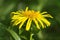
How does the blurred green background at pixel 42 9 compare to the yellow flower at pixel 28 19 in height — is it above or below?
below

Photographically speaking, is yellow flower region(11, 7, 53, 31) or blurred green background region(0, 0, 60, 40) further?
blurred green background region(0, 0, 60, 40)

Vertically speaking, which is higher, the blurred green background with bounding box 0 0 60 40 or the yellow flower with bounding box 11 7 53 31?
the yellow flower with bounding box 11 7 53 31

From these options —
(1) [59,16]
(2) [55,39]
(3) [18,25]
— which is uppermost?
(3) [18,25]

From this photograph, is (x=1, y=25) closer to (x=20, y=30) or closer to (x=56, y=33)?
(x=20, y=30)

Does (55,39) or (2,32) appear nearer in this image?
(2,32)

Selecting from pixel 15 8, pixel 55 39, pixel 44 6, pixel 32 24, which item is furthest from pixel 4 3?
pixel 32 24

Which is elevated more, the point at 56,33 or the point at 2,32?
the point at 2,32

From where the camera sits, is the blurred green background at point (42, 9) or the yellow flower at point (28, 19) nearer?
the yellow flower at point (28, 19)

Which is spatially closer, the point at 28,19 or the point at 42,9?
the point at 28,19

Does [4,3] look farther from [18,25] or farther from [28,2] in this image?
[18,25]
